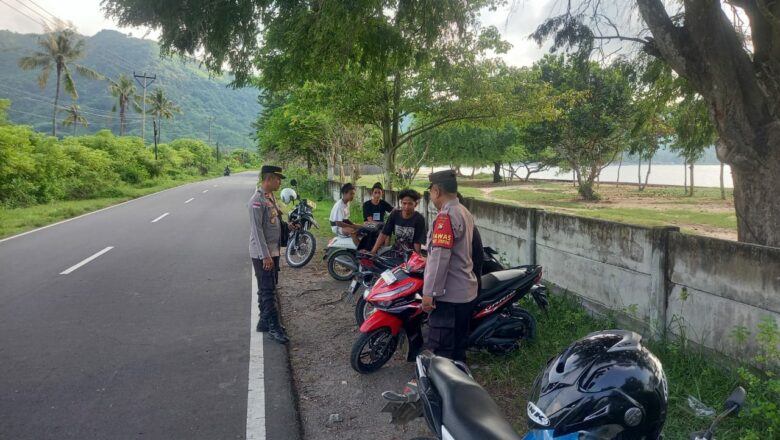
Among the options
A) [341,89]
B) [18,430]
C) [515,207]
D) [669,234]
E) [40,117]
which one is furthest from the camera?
[40,117]

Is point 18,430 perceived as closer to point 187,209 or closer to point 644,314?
point 644,314

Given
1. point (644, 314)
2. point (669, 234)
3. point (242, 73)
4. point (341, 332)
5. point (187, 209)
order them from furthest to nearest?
point (187, 209), point (242, 73), point (341, 332), point (644, 314), point (669, 234)

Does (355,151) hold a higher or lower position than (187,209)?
higher

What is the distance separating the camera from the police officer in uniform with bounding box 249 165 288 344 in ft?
17.7

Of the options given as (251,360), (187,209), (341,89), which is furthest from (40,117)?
(251,360)

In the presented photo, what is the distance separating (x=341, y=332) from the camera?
18.9ft

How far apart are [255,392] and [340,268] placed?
4292mm

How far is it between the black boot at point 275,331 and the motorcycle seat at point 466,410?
Answer: 3301 millimetres

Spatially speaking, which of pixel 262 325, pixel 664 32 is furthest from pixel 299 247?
pixel 664 32

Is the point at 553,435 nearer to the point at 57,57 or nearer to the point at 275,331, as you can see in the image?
the point at 275,331

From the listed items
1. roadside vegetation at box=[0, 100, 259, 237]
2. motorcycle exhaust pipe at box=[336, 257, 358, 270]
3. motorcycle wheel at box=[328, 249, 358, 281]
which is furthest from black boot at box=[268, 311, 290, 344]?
roadside vegetation at box=[0, 100, 259, 237]

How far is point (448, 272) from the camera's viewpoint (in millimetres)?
4102

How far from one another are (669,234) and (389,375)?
2757 mm

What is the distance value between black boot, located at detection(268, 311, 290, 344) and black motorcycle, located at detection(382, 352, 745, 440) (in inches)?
120
